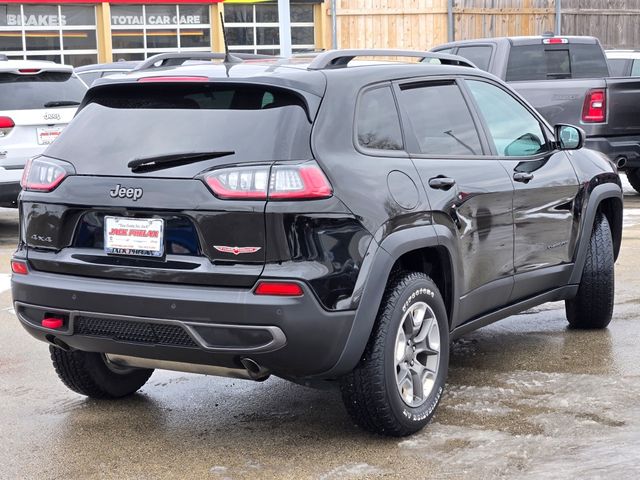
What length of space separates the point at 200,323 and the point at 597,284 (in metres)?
3.09

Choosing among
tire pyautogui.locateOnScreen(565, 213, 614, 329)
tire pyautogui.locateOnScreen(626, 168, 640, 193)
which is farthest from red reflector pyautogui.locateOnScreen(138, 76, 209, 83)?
tire pyautogui.locateOnScreen(626, 168, 640, 193)

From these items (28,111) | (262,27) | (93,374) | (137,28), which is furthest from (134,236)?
(262,27)

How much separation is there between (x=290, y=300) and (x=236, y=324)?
23cm

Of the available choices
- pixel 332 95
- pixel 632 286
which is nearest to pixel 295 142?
pixel 332 95

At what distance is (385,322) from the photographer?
4.66 m

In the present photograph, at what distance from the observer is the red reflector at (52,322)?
4762 mm

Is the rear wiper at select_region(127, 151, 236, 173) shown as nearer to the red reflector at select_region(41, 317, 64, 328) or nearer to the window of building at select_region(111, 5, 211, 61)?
the red reflector at select_region(41, 317, 64, 328)

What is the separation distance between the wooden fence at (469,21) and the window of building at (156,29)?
2.85 metres

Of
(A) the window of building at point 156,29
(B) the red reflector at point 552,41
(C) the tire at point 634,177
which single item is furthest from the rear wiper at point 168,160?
(A) the window of building at point 156,29

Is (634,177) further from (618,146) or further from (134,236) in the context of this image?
(134,236)

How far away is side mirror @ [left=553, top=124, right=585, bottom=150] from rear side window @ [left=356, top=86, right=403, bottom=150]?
160 cm

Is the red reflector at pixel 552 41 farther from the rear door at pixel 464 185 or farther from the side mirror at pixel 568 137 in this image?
the rear door at pixel 464 185

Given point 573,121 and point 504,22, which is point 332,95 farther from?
point 504,22

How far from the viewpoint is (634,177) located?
14422 millimetres
